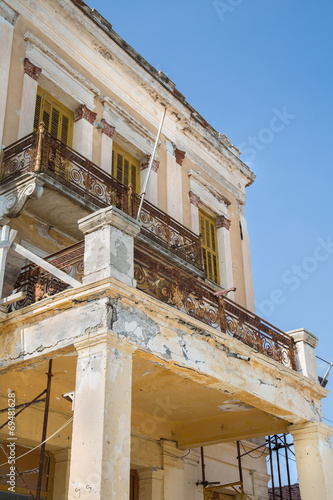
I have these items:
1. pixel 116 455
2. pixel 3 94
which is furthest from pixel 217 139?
pixel 116 455

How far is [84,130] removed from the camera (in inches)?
437

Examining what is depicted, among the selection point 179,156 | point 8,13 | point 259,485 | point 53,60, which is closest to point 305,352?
point 259,485

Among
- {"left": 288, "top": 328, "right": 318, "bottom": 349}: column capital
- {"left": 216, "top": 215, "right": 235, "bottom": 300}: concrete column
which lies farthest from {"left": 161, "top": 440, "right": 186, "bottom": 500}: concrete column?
{"left": 216, "top": 215, "right": 235, "bottom": 300}: concrete column

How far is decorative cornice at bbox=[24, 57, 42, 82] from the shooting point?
10281 millimetres

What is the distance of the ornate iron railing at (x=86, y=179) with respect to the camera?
898cm

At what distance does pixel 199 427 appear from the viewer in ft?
34.7

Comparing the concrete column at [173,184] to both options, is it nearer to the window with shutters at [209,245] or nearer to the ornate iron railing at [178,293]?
the window with shutters at [209,245]

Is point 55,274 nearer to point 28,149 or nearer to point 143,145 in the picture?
point 28,149

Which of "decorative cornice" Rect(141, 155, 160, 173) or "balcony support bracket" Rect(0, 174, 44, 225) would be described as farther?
"decorative cornice" Rect(141, 155, 160, 173)

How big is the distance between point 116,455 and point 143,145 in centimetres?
793

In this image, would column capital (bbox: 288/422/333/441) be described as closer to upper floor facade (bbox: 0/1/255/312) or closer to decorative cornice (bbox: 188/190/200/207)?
upper floor facade (bbox: 0/1/255/312)

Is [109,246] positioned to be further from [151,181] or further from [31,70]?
[151,181]

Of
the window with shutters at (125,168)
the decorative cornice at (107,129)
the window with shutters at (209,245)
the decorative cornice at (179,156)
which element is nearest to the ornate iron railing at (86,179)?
the window with shutters at (125,168)

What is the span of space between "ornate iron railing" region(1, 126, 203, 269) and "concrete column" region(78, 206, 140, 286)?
208 cm
